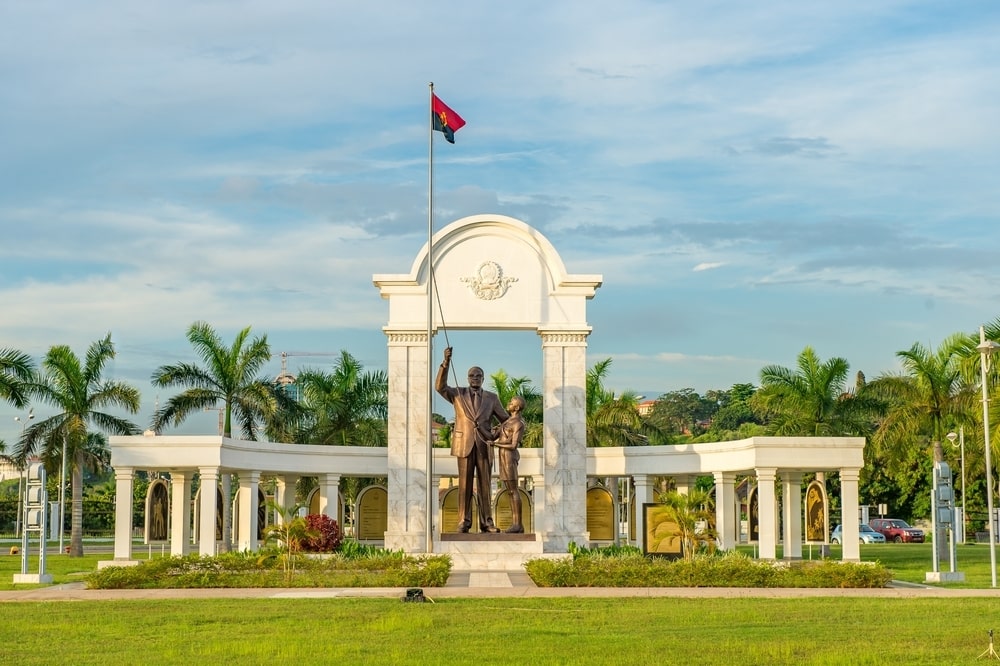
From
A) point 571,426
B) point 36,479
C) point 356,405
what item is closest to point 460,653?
point 36,479

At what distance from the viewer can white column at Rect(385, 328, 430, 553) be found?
1433 inches

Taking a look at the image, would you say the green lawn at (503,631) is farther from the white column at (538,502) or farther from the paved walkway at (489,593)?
the white column at (538,502)

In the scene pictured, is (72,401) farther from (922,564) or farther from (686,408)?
(686,408)

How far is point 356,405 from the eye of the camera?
166ft

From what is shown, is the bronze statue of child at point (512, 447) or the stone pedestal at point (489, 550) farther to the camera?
the bronze statue of child at point (512, 447)

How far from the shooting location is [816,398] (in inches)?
1750

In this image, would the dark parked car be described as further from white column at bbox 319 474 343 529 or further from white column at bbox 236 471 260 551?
white column at bbox 236 471 260 551

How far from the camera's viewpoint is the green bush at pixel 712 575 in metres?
26.2

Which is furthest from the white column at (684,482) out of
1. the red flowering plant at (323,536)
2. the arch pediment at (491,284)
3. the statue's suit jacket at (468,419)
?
the red flowering plant at (323,536)

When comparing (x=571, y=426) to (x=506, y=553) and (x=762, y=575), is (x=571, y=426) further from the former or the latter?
(x=762, y=575)

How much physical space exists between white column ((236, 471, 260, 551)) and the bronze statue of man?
7.58 m

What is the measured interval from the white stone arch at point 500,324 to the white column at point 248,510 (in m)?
4.65

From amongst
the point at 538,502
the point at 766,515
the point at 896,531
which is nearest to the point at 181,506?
the point at 538,502

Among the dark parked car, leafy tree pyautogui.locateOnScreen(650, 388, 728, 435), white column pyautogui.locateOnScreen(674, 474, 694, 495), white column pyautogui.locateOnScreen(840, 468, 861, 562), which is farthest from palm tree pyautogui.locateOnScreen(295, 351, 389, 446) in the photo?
leafy tree pyautogui.locateOnScreen(650, 388, 728, 435)
